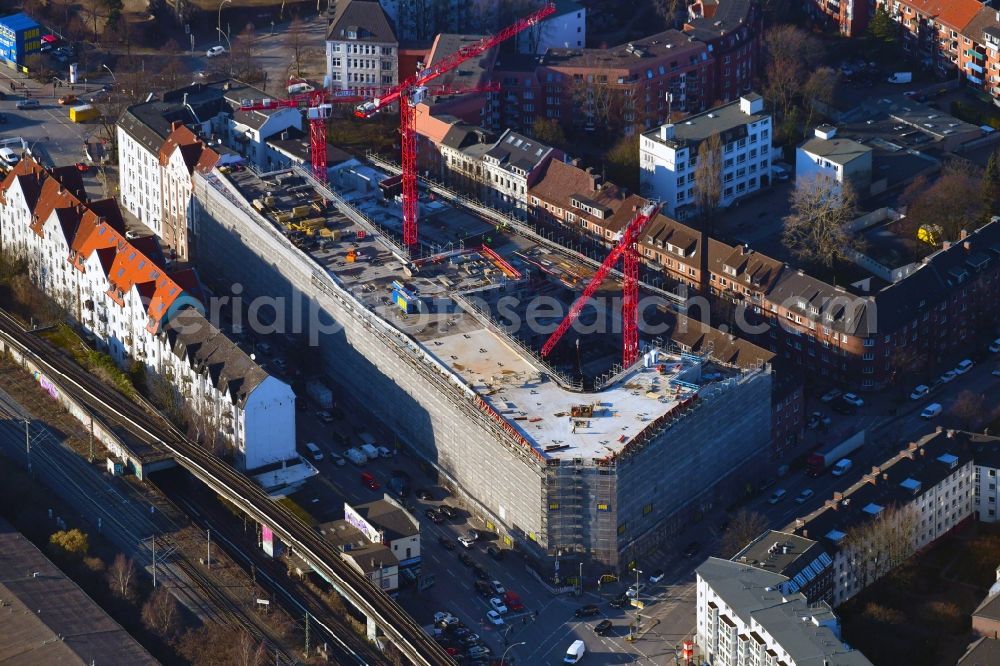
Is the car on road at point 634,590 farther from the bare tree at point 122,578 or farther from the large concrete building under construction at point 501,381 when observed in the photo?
the bare tree at point 122,578

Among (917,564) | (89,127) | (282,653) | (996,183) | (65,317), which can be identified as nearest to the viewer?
(282,653)

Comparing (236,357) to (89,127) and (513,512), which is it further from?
(89,127)

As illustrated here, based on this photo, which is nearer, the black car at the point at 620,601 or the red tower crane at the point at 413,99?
the black car at the point at 620,601

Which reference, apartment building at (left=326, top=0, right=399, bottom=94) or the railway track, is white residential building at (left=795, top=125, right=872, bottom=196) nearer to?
apartment building at (left=326, top=0, right=399, bottom=94)

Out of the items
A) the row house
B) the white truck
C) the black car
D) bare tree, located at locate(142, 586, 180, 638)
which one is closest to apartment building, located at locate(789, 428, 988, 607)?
the black car

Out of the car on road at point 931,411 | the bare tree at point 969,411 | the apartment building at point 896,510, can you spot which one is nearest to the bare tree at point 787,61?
the car on road at point 931,411

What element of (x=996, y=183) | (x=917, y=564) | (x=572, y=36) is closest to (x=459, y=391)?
(x=917, y=564)
